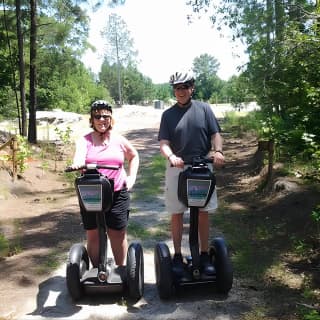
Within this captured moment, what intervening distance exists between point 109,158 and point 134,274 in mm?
928

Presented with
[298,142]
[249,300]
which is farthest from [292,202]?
[249,300]

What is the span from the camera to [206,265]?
11.9ft

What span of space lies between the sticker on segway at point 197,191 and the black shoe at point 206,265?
0.56 m

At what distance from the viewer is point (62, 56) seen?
1512cm

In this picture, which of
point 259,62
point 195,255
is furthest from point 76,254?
point 259,62

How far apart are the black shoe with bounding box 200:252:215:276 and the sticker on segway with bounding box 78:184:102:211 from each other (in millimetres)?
987

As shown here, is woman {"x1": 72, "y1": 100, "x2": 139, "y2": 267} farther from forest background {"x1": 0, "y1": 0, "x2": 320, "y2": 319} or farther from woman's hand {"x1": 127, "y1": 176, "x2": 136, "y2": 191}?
forest background {"x1": 0, "y1": 0, "x2": 320, "y2": 319}

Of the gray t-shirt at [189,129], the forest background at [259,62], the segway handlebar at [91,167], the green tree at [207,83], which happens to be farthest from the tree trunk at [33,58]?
the green tree at [207,83]

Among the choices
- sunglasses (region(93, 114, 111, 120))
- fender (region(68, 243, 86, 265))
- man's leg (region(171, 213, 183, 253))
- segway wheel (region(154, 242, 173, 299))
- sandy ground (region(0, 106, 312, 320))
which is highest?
sunglasses (region(93, 114, 111, 120))

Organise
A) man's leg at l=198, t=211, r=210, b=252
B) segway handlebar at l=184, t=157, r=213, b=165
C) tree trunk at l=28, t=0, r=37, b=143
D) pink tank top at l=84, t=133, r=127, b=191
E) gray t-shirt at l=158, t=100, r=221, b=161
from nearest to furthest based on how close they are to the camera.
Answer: segway handlebar at l=184, t=157, r=213, b=165 < pink tank top at l=84, t=133, r=127, b=191 < gray t-shirt at l=158, t=100, r=221, b=161 < man's leg at l=198, t=211, r=210, b=252 < tree trunk at l=28, t=0, r=37, b=143

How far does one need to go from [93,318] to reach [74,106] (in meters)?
40.0

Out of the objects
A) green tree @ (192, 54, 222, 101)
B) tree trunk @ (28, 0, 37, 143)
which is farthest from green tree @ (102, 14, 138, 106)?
tree trunk @ (28, 0, 37, 143)

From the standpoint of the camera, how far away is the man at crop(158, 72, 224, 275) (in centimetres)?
362

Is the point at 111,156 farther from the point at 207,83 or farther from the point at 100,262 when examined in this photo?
the point at 207,83
